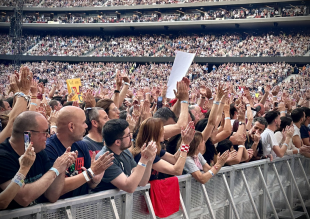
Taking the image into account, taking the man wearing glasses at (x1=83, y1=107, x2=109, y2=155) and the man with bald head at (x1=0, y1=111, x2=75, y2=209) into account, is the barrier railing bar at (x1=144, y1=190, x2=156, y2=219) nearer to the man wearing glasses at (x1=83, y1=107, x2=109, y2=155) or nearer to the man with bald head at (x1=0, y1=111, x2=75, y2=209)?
the man wearing glasses at (x1=83, y1=107, x2=109, y2=155)

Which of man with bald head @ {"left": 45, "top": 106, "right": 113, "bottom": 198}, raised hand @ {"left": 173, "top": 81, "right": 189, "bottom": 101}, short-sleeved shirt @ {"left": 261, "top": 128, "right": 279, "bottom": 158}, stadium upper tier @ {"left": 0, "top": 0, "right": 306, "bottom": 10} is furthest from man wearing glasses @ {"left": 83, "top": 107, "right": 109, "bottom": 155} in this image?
stadium upper tier @ {"left": 0, "top": 0, "right": 306, "bottom": 10}

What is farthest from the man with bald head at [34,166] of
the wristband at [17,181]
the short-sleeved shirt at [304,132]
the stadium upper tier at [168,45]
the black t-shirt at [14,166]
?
the stadium upper tier at [168,45]

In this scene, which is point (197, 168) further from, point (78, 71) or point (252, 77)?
point (78, 71)

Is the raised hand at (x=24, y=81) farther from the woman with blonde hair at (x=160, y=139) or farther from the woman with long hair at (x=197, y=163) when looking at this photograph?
the woman with long hair at (x=197, y=163)

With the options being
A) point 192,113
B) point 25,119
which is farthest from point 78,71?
point 25,119

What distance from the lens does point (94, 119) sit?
14.2 ft

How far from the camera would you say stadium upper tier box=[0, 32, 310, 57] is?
3419 centimetres

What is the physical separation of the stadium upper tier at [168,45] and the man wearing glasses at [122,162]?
31.1 m

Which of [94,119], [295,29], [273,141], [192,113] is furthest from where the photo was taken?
[295,29]

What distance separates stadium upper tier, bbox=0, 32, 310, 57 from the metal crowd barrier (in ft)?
90.1

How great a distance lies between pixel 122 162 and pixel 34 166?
104cm

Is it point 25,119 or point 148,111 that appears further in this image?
point 148,111

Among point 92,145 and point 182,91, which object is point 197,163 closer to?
point 182,91

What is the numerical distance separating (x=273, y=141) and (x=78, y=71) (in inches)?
1405
